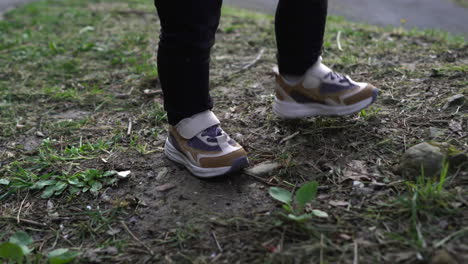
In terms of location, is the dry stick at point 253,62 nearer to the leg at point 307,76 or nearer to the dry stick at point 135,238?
the leg at point 307,76

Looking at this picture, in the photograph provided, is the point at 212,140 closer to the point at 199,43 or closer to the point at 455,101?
the point at 199,43

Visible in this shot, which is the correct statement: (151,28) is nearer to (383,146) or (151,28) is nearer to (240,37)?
(240,37)

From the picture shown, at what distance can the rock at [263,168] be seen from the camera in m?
1.56

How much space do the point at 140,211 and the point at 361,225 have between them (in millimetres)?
714

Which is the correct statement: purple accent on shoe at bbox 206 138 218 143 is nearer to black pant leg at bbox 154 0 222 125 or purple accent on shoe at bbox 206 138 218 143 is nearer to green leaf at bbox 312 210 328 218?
black pant leg at bbox 154 0 222 125

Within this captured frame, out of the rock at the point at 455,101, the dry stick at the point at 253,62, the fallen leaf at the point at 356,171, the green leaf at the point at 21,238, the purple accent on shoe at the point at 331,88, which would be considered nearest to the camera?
the green leaf at the point at 21,238

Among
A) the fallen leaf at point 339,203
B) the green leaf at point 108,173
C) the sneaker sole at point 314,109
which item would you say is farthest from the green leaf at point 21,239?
the sneaker sole at point 314,109

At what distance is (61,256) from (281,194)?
2.23 feet

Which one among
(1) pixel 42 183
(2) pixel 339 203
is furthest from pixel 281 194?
(1) pixel 42 183

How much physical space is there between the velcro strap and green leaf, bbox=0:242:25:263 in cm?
66

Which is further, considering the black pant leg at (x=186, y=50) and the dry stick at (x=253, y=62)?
the dry stick at (x=253, y=62)

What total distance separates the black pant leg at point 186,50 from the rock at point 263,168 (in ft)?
0.95

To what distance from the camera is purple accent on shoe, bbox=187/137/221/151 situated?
1.54 meters

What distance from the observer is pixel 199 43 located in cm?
141
